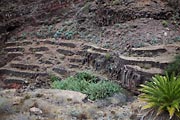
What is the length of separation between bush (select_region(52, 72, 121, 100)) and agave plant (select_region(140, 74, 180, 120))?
169 centimetres

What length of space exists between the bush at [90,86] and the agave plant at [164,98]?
1.69m

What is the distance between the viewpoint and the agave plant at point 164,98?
578 centimetres

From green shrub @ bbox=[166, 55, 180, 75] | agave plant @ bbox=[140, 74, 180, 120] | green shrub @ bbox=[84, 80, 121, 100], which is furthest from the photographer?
green shrub @ bbox=[84, 80, 121, 100]

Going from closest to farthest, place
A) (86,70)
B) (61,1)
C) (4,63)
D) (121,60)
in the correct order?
(121,60), (86,70), (4,63), (61,1)

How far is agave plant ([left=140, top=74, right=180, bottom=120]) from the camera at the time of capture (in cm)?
578

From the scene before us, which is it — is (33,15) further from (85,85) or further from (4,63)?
(85,85)

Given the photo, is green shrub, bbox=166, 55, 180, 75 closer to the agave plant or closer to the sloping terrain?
the sloping terrain

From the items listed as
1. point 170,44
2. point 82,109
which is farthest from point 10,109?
point 170,44

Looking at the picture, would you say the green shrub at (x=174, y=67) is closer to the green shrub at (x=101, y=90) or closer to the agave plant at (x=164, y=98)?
the agave plant at (x=164, y=98)

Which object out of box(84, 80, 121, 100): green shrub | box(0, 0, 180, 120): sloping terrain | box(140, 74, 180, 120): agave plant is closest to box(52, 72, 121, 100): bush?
box(84, 80, 121, 100): green shrub

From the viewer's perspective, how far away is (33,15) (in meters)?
14.4

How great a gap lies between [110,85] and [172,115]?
2.64 meters

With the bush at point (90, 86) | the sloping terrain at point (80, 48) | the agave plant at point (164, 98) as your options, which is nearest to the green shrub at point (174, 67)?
the sloping terrain at point (80, 48)

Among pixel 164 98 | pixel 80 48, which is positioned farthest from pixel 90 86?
pixel 80 48
